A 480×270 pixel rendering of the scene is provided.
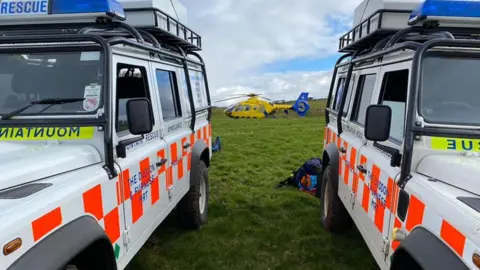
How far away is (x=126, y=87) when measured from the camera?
2.93 meters

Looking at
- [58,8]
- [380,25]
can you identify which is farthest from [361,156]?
[58,8]

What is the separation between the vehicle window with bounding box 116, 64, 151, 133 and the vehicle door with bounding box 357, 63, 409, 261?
1875 millimetres

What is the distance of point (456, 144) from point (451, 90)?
399mm

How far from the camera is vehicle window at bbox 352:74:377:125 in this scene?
351 cm

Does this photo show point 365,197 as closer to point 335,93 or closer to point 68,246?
point 68,246

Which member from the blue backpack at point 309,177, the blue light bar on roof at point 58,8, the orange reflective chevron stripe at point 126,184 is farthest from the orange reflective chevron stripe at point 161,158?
the blue backpack at point 309,177

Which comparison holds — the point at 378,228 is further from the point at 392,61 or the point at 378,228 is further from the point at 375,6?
the point at 375,6

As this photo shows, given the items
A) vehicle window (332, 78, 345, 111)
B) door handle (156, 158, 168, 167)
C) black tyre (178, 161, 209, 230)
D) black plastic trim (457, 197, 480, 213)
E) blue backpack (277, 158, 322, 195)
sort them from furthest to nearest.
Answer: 1. blue backpack (277, 158, 322, 195)
2. vehicle window (332, 78, 345, 111)
3. black tyre (178, 161, 209, 230)
4. door handle (156, 158, 168, 167)
5. black plastic trim (457, 197, 480, 213)

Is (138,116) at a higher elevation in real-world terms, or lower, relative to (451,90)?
lower

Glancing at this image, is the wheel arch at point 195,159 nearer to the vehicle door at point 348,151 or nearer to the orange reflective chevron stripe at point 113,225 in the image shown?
the vehicle door at point 348,151

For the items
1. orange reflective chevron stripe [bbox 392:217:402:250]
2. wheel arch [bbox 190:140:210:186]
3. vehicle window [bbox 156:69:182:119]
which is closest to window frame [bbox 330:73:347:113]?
wheel arch [bbox 190:140:210:186]

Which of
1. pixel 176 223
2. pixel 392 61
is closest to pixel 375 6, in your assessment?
pixel 392 61

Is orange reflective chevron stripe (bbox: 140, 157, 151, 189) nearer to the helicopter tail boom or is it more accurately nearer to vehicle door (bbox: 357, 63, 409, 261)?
vehicle door (bbox: 357, 63, 409, 261)

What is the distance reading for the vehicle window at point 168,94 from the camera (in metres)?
3.68
